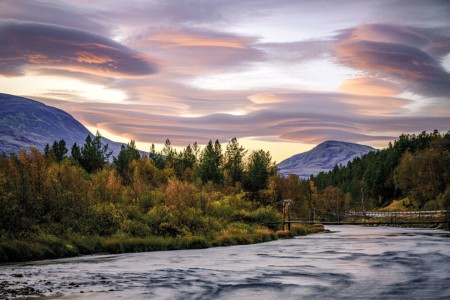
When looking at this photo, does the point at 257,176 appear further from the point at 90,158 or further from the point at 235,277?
the point at 235,277

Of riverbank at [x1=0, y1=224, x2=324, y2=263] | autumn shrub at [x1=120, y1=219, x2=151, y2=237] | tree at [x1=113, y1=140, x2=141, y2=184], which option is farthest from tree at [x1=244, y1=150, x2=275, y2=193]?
autumn shrub at [x1=120, y1=219, x2=151, y2=237]

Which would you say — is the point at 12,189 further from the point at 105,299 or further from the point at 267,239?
the point at 267,239

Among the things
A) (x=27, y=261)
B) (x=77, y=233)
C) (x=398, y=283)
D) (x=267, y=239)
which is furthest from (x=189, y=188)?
A: (x=398, y=283)

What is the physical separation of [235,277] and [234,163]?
99532 millimetres

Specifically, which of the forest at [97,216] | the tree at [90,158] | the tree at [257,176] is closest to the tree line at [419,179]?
the tree at [257,176]

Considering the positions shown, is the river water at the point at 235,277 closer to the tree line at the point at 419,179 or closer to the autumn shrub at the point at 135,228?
the autumn shrub at the point at 135,228

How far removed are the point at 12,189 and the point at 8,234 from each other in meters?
4.43

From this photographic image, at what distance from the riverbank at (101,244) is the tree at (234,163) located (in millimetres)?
60262

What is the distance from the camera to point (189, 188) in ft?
193

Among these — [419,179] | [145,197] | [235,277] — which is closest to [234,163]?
[419,179]

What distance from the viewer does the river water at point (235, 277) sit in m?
21.9

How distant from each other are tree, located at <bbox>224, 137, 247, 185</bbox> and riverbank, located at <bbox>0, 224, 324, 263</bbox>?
6026 cm

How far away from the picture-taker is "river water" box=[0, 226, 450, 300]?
862 inches

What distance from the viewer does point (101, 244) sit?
4128cm
